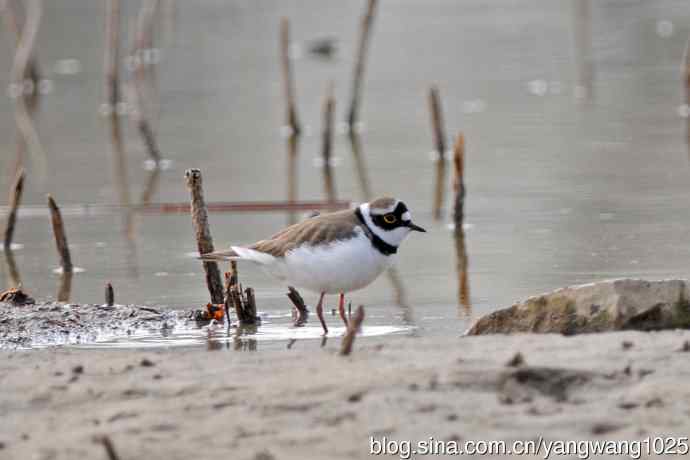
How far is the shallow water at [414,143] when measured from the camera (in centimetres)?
888

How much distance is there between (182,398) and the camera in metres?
5.10

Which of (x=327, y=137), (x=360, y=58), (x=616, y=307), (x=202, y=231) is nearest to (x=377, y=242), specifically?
(x=616, y=307)

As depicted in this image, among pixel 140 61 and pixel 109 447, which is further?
pixel 140 61

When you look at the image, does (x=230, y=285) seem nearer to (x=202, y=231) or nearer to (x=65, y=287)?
(x=202, y=231)

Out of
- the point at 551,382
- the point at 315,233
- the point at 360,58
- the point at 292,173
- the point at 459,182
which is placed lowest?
the point at 551,382

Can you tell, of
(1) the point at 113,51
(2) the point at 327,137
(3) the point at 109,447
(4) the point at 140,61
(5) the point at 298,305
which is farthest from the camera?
(4) the point at 140,61

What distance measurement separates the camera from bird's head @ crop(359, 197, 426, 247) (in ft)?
21.9

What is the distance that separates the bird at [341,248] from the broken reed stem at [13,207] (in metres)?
3.06

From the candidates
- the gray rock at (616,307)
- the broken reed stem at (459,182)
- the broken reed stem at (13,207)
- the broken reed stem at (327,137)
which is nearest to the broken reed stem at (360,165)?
the broken reed stem at (327,137)

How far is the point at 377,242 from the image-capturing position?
668 centimetres

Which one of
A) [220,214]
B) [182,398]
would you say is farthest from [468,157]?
[182,398]

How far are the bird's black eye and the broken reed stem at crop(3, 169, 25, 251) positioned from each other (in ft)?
11.5

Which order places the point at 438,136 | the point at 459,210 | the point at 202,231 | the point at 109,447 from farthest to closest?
the point at 438,136 → the point at 459,210 → the point at 202,231 → the point at 109,447

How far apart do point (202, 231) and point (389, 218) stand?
139 centimetres
